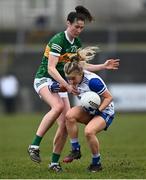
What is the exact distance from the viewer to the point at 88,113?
1135cm

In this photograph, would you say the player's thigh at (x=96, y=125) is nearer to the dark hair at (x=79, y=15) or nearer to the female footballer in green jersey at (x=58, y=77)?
the female footballer in green jersey at (x=58, y=77)

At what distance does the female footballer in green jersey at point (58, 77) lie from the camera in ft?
37.4

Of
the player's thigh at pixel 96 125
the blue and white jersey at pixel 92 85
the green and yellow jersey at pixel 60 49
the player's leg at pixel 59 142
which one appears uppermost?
the green and yellow jersey at pixel 60 49

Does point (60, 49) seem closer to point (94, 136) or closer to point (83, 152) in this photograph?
point (94, 136)

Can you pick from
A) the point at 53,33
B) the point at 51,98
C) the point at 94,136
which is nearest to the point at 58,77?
the point at 51,98

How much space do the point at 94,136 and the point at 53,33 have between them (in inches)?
843

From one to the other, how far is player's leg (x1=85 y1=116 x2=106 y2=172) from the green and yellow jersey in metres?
1.01

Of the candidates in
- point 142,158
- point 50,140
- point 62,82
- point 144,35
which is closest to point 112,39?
point 144,35

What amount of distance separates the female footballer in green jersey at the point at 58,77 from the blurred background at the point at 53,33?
1519cm

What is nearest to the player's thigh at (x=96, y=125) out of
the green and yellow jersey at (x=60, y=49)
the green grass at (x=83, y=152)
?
the green grass at (x=83, y=152)

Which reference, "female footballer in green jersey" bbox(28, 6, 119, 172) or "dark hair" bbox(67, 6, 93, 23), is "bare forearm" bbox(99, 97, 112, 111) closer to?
"female footballer in green jersey" bbox(28, 6, 119, 172)

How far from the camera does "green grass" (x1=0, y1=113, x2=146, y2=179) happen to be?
1102cm

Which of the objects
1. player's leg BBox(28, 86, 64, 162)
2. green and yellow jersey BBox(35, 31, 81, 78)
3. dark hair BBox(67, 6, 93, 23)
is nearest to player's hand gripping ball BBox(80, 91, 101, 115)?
player's leg BBox(28, 86, 64, 162)

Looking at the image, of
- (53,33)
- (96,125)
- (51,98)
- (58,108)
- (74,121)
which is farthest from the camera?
(53,33)
